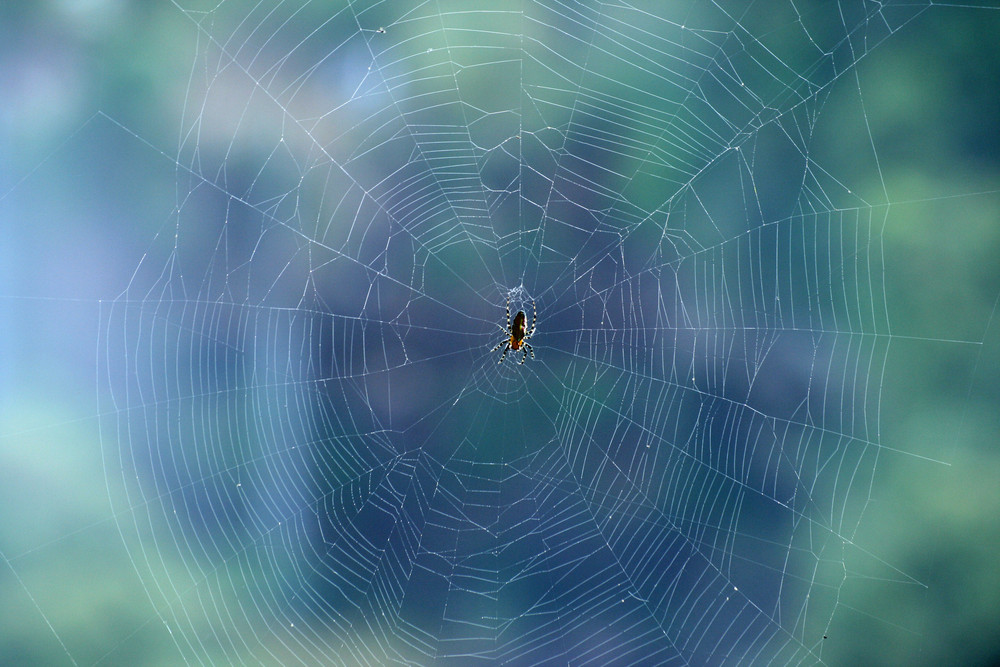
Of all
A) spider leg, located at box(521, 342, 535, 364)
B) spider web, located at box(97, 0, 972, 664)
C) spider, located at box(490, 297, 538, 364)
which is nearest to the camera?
spider web, located at box(97, 0, 972, 664)

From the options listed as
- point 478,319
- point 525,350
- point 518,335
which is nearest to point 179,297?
point 478,319

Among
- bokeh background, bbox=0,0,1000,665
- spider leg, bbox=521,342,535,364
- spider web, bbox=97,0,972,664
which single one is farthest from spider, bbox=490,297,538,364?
bokeh background, bbox=0,0,1000,665

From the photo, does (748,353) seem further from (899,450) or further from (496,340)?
(496,340)

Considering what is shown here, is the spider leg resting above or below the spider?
below

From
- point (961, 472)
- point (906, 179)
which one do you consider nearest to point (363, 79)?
point (906, 179)

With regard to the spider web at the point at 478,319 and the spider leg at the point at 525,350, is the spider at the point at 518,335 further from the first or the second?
the spider web at the point at 478,319

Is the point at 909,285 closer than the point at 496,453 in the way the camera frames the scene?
Yes

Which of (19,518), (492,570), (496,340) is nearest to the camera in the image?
(19,518)

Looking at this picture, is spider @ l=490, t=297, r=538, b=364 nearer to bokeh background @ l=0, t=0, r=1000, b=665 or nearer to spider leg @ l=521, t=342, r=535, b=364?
spider leg @ l=521, t=342, r=535, b=364
